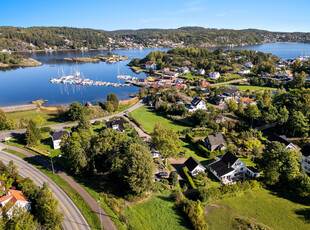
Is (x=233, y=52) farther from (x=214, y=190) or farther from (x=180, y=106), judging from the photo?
(x=214, y=190)

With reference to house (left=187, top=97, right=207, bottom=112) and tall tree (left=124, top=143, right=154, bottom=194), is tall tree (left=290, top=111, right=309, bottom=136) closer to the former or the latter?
house (left=187, top=97, right=207, bottom=112)

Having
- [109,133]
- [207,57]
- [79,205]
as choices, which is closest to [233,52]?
[207,57]

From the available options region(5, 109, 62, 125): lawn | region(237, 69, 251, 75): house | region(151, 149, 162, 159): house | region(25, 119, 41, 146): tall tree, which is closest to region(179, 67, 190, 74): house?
region(237, 69, 251, 75): house

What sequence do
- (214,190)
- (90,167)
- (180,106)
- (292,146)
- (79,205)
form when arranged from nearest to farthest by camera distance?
(79,205), (214,190), (90,167), (292,146), (180,106)

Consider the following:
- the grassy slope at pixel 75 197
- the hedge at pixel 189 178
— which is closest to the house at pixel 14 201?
the grassy slope at pixel 75 197

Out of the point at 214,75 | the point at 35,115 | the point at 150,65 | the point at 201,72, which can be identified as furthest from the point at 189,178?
the point at 150,65

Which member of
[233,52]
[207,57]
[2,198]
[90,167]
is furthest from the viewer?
[233,52]

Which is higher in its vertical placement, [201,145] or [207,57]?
[207,57]
